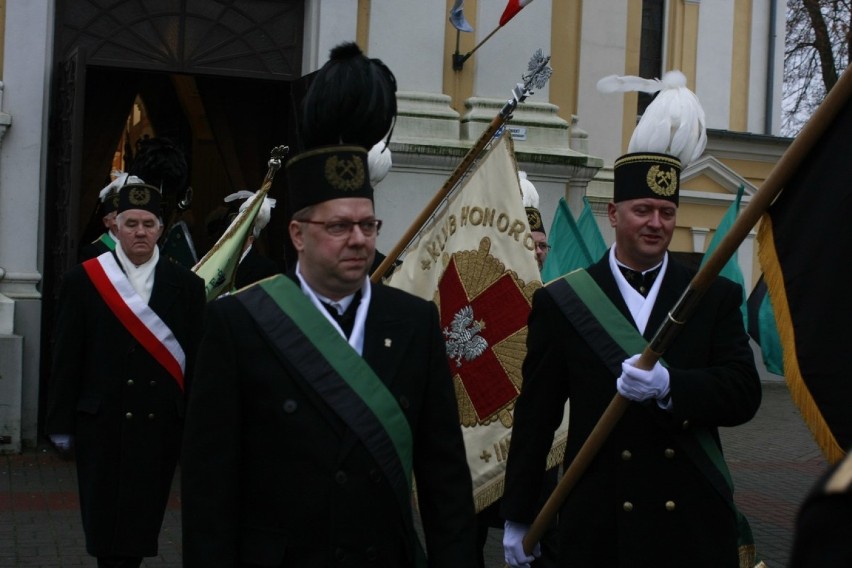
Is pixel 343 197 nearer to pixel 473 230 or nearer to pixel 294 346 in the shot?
pixel 294 346

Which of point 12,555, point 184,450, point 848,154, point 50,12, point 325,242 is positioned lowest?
point 12,555

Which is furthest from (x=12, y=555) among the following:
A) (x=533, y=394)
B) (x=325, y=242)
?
(x=325, y=242)

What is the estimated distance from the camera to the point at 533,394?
4.45 meters

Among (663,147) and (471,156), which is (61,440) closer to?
(471,156)

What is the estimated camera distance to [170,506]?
9.18 metres

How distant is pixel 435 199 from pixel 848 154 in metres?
3.06

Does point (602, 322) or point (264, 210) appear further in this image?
point (264, 210)

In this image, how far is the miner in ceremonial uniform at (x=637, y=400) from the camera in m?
4.14

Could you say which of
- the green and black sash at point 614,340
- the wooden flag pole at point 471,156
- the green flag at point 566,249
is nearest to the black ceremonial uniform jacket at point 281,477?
the green and black sash at point 614,340

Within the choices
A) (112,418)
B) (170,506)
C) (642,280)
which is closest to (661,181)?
(642,280)

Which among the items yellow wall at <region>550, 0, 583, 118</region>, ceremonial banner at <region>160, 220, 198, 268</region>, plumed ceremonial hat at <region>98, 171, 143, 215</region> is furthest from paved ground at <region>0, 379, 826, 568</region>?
yellow wall at <region>550, 0, 583, 118</region>

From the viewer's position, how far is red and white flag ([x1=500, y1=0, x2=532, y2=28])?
36.7 ft

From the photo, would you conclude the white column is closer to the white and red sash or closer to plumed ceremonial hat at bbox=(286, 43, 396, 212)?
the white and red sash

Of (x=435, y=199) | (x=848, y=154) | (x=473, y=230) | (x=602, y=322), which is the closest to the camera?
(x=848, y=154)
